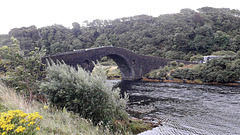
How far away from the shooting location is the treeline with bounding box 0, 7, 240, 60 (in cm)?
5616

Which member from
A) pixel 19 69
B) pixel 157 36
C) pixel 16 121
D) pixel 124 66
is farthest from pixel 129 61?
pixel 16 121

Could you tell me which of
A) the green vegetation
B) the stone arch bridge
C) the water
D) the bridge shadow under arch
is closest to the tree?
the water

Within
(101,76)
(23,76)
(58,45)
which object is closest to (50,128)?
(101,76)

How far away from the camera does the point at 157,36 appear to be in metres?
64.4

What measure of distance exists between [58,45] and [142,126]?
5113 cm

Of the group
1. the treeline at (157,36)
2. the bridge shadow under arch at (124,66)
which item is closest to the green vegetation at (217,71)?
the bridge shadow under arch at (124,66)

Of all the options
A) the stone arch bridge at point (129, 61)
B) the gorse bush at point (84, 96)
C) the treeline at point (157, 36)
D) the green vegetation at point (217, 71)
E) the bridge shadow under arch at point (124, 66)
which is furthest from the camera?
the treeline at point (157, 36)

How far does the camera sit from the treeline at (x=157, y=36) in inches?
2211

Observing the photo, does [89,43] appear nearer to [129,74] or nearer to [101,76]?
[129,74]

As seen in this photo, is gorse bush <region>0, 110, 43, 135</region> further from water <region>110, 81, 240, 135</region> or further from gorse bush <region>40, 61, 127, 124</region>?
water <region>110, 81, 240, 135</region>

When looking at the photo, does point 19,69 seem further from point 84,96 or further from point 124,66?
point 124,66

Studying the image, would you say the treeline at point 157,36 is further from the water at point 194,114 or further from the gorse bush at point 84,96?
the gorse bush at point 84,96

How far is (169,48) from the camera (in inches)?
2395

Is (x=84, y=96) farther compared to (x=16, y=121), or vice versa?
(x=84, y=96)
